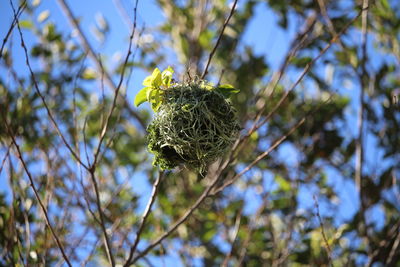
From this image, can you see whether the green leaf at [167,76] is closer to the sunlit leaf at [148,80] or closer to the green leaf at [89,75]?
the sunlit leaf at [148,80]


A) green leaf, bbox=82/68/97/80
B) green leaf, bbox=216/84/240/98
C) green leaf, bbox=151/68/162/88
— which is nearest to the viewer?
green leaf, bbox=151/68/162/88

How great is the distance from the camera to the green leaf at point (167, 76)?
5.23 feet

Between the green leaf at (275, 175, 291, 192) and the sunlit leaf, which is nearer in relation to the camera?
the sunlit leaf

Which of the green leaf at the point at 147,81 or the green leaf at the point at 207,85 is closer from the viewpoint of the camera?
the green leaf at the point at 147,81

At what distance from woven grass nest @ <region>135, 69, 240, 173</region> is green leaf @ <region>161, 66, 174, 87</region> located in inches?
0.8

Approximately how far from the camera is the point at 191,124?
1.63m

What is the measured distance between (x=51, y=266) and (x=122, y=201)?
71 cm

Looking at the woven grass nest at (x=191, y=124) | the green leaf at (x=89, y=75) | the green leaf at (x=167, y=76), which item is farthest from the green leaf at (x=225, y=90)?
the green leaf at (x=89, y=75)

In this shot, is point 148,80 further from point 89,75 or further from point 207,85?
point 89,75

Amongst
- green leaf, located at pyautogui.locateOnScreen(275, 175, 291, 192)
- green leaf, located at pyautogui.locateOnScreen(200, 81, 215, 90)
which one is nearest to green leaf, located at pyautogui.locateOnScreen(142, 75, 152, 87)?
green leaf, located at pyautogui.locateOnScreen(200, 81, 215, 90)

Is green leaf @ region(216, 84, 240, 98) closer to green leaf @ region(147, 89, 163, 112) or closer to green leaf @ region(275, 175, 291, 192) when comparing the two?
green leaf @ region(147, 89, 163, 112)

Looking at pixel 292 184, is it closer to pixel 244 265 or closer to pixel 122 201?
pixel 244 265

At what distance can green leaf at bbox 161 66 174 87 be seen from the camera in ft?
5.23

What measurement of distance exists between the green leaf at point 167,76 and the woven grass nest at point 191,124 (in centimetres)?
2
